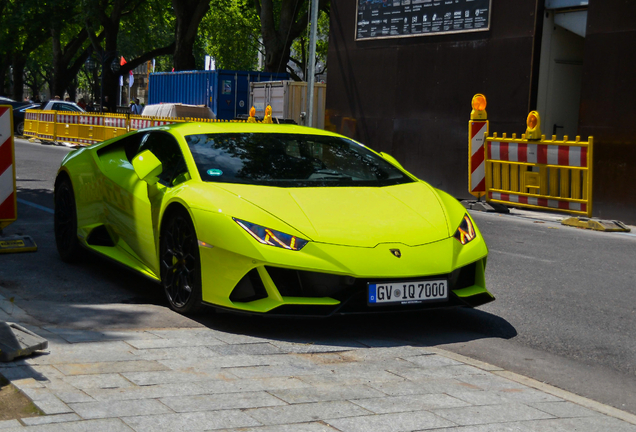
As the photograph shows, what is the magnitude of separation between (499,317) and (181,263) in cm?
220

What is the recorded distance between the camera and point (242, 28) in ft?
185

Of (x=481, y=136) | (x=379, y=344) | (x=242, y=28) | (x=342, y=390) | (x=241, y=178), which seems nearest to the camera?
(x=342, y=390)

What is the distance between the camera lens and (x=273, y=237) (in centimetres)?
491

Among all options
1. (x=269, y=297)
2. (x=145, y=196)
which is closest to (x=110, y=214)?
(x=145, y=196)

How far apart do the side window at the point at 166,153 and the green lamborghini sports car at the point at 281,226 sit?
0.01 metres

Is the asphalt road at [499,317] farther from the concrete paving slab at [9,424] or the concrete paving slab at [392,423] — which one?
the concrete paving slab at [9,424]

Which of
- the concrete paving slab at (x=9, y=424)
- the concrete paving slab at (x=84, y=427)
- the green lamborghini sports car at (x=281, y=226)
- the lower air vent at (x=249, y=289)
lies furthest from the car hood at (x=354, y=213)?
the concrete paving slab at (x=9, y=424)

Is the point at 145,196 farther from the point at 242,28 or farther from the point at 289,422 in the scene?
the point at 242,28

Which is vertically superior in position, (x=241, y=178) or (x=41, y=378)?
(x=241, y=178)

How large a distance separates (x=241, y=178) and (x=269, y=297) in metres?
1.00

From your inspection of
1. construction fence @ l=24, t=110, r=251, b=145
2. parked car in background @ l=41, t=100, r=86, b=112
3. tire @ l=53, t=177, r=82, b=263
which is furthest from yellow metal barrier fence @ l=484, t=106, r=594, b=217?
parked car in background @ l=41, t=100, r=86, b=112

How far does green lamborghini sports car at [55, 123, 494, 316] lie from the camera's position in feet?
16.0

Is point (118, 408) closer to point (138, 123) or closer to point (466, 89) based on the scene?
point (466, 89)

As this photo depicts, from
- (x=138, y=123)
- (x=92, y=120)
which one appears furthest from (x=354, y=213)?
(x=92, y=120)
